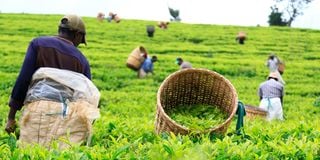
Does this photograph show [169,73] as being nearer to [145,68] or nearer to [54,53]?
[145,68]

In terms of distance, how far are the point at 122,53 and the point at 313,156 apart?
18.9m

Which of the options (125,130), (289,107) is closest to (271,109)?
(289,107)

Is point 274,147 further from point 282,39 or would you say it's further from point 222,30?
point 222,30

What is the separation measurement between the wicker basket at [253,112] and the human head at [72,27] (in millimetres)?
5667

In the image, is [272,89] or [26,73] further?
[272,89]

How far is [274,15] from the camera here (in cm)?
4375

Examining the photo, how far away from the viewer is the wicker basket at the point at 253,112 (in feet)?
34.0

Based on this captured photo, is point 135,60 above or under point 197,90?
under

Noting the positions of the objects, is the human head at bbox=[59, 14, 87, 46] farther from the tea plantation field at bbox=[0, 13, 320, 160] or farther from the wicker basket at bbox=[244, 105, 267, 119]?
the wicker basket at bbox=[244, 105, 267, 119]

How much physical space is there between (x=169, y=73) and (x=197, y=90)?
13.5 meters

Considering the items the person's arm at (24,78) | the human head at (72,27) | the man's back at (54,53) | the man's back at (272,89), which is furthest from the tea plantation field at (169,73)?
the human head at (72,27)

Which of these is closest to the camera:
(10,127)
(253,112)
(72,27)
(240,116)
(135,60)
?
(72,27)

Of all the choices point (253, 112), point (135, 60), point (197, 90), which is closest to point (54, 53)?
point (197, 90)

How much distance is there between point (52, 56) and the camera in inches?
190
